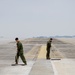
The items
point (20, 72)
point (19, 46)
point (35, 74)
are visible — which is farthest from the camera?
point (19, 46)

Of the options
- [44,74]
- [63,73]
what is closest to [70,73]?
[63,73]

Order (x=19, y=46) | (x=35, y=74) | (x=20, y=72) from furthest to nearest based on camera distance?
(x=19, y=46), (x=20, y=72), (x=35, y=74)

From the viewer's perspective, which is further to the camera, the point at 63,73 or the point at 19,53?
the point at 19,53

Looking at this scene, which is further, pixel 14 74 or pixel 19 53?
pixel 19 53

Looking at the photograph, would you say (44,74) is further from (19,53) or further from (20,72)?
(19,53)

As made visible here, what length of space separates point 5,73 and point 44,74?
1991 mm

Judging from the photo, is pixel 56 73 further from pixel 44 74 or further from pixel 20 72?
pixel 20 72

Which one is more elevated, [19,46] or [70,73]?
[19,46]

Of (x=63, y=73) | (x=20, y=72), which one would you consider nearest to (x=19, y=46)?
(x=20, y=72)

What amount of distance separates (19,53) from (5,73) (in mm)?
3562

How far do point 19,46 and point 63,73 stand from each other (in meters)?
4.39

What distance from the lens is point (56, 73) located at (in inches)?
515

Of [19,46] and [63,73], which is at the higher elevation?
[19,46]

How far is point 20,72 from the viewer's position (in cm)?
1335
